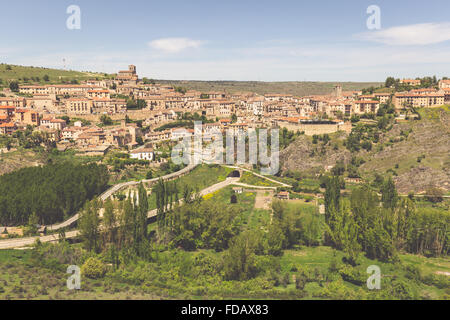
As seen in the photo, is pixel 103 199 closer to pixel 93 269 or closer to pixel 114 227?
pixel 114 227

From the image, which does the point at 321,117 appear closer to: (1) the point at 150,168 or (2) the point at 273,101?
(2) the point at 273,101

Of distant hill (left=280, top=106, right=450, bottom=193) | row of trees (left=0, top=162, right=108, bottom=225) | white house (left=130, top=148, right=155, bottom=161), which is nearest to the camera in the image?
row of trees (left=0, top=162, right=108, bottom=225)

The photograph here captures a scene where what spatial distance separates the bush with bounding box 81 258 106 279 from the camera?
1875cm

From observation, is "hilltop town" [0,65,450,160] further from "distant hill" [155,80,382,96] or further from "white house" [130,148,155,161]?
"distant hill" [155,80,382,96]

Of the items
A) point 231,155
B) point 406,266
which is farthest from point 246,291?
point 231,155

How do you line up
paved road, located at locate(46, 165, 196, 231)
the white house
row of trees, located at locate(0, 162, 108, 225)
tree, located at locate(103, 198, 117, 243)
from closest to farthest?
tree, located at locate(103, 198, 117, 243) < row of trees, located at locate(0, 162, 108, 225) < paved road, located at locate(46, 165, 196, 231) < the white house

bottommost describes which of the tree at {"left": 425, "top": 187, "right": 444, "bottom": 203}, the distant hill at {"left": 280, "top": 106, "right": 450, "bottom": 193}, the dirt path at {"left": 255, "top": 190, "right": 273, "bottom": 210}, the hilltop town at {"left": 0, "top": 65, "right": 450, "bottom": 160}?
the dirt path at {"left": 255, "top": 190, "right": 273, "bottom": 210}

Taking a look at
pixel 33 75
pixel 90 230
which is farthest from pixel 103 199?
pixel 33 75

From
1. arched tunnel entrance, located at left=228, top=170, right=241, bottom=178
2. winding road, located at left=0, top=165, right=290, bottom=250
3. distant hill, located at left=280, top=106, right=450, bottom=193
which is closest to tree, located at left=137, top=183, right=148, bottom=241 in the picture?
winding road, located at left=0, top=165, right=290, bottom=250

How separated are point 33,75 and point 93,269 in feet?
187

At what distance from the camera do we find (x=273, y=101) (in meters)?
60.5

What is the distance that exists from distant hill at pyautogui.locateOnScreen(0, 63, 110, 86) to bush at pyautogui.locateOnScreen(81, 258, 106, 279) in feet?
156

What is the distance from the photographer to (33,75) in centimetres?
6594

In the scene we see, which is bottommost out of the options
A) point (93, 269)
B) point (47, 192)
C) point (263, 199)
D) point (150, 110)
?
point (93, 269)
